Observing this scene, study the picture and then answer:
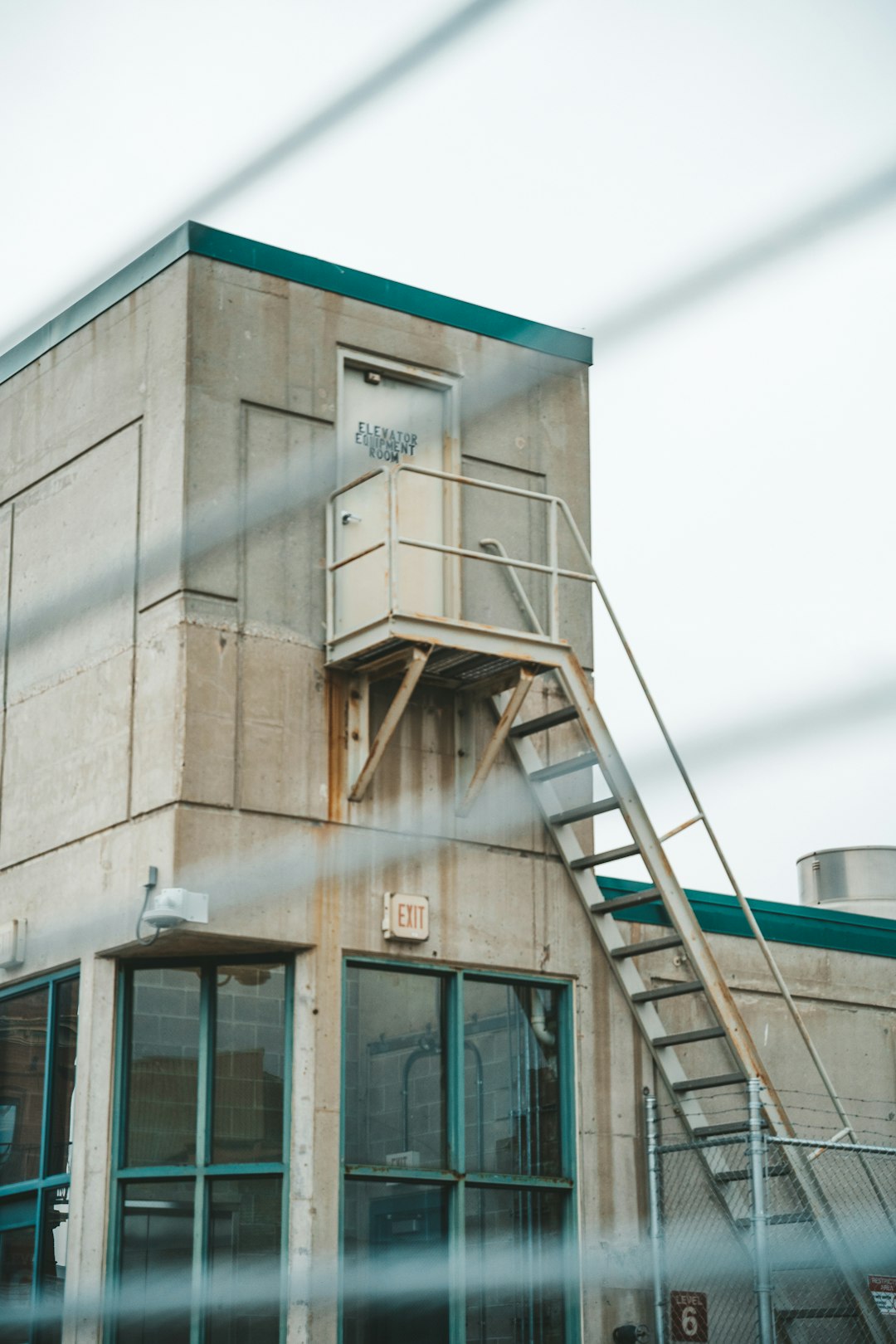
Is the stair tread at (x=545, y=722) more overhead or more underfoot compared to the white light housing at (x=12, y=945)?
more overhead

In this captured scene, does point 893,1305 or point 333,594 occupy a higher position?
point 333,594

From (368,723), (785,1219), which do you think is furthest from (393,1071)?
(785,1219)

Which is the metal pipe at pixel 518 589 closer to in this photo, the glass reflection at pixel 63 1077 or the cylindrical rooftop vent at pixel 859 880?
the glass reflection at pixel 63 1077

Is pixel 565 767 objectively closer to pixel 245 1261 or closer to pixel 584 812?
pixel 584 812

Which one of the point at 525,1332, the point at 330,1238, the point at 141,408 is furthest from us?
the point at 141,408

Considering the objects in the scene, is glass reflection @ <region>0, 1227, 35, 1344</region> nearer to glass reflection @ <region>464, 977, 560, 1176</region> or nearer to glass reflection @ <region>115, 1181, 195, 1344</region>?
glass reflection @ <region>115, 1181, 195, 1344</region>

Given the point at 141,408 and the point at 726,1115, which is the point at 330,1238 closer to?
the point at 726,1115

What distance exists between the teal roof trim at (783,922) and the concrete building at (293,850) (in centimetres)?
9

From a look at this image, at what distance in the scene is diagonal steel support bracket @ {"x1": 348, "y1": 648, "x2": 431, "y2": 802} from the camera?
513 inches

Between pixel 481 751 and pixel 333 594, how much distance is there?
1.81m

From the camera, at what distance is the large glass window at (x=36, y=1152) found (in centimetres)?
1266

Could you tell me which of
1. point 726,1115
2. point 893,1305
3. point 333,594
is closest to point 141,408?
point 333,594

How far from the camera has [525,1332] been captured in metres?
13.2

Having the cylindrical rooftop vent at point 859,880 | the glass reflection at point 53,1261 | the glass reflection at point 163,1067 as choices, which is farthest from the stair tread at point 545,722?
the cylindrical rooftop vent at point 859,880
